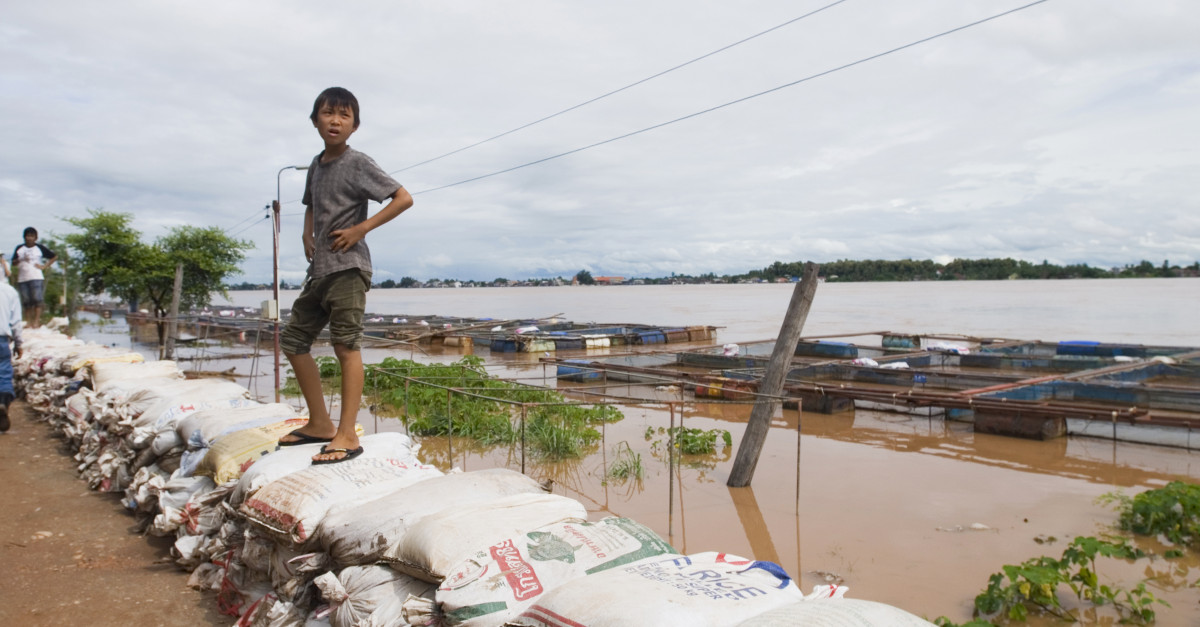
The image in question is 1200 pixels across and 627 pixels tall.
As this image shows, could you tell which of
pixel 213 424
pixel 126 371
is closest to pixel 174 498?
pixel 213 424

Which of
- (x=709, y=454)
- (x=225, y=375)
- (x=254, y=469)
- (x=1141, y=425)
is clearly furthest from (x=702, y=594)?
(x=225, y=375)

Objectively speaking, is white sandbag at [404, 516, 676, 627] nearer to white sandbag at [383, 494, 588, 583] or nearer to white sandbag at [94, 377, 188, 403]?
white sandbag at [383, 494, 588, 583]

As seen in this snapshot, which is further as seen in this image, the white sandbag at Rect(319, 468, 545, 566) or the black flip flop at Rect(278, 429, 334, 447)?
the black flip flop at Rect(278, 429, 334, 447)

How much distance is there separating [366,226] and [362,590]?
1372 millimetres

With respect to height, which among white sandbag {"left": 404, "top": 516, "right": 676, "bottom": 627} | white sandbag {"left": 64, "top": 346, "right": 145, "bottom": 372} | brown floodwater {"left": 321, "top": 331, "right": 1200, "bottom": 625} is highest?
white sandbag {"left": 64, "top": 346, "right": 145, "bottom": 372}

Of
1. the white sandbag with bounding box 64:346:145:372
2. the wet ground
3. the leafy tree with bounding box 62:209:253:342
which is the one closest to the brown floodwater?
the wet ground

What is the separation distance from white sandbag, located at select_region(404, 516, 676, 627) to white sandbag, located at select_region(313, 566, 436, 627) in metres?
0.20

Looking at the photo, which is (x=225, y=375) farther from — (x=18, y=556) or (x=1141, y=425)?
(x=1141, y=425)

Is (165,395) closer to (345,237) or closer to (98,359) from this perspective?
(98,359)

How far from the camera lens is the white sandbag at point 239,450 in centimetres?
382

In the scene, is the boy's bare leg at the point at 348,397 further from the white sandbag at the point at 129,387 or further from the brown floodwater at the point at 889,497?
the white sandbag at the point at 129,387

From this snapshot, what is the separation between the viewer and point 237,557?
3.42 meters

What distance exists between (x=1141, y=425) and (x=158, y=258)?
1745 centimetres

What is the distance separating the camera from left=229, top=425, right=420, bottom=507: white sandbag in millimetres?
3361
